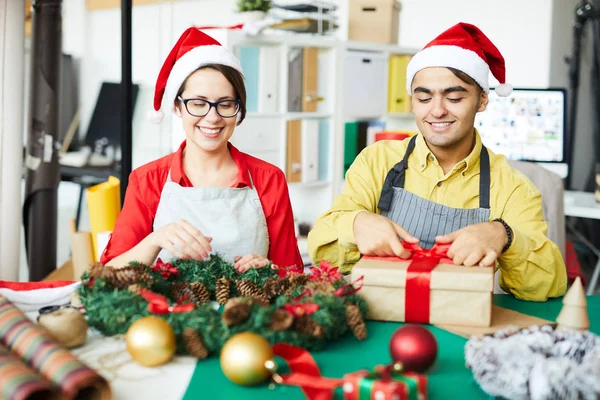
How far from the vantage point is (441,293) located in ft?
4.04

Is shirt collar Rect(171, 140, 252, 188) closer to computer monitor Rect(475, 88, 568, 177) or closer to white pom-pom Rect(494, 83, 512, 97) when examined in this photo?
white pom-pom Rect(494, 83, 512, 97)

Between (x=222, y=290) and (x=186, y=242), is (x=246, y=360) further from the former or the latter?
(x=186, y=242)

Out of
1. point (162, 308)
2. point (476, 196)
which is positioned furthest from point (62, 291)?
point (476, 196)

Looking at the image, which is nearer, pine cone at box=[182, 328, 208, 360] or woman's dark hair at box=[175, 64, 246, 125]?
pine cone at box=[182, 328, 208, 360]

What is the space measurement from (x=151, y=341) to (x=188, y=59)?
3.13 feet

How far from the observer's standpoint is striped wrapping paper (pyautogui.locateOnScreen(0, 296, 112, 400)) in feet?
2.75

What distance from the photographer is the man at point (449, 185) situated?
5.04ft

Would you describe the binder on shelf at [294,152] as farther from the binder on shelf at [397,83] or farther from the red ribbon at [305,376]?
the red ribbon at [305,376]

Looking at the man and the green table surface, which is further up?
the man

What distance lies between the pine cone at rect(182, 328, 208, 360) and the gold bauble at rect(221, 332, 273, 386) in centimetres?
8

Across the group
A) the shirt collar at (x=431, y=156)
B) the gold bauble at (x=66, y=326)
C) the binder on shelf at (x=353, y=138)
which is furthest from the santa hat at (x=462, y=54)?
the binder on shelf at (x=353, y=138)

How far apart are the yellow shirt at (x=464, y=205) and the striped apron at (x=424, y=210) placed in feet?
0.06

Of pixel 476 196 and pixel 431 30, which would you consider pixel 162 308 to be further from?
pixel 431 30

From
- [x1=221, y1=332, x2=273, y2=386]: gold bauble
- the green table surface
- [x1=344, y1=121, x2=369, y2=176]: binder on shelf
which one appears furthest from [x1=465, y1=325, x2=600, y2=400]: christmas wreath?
[x1=344, y1=121, x2=369, y2=176]: binder on shelf
